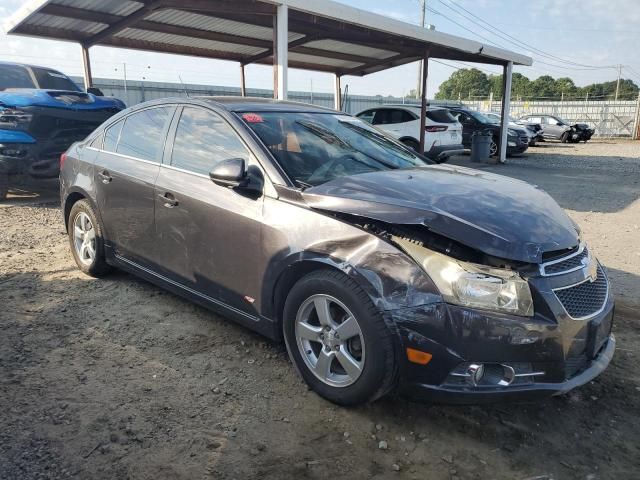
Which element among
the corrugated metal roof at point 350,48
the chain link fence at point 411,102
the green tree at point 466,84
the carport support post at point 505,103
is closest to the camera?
the corrugated metal roof at point 350,48

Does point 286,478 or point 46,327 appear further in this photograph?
point 46,327

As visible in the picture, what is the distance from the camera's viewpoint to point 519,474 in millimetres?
2314

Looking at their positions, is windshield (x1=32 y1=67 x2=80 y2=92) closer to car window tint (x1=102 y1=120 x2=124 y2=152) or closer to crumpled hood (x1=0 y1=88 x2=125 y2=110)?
crumpled hood (x1=0 y1=88 x2=125 y2=110)

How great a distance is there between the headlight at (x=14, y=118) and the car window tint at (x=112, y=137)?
3.71m

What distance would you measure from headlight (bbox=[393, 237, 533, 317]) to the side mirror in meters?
1.31

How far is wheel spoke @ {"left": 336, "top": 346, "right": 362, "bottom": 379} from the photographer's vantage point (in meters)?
2.60

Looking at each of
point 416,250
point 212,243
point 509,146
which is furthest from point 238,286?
point 509,146

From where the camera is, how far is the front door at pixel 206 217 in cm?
312

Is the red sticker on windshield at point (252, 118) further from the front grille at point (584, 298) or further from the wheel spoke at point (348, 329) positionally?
the front grille at point (584, 298)

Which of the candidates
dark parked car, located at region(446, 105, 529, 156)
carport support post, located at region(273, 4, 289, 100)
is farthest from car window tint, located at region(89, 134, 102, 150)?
dark parked car, located at region(446, 105, 529, 156)

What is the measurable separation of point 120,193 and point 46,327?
3.78 feet

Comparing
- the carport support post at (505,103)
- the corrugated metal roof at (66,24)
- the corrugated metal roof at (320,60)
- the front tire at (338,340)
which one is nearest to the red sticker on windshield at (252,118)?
the front tire at (338,340)

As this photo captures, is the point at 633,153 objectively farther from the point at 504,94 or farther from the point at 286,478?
the point at 286,478

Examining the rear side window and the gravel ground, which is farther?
the rear side window
